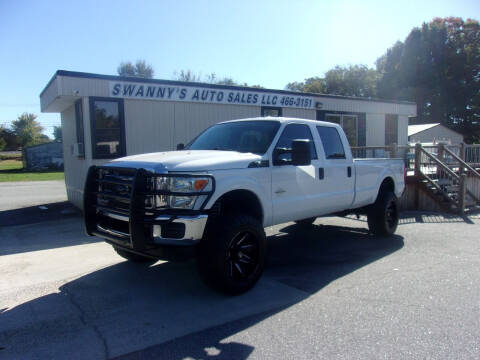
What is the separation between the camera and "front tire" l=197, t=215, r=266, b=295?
412cm

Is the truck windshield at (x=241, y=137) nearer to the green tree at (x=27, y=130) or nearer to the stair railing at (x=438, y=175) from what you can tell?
the stair railing at (x=438, y=175)

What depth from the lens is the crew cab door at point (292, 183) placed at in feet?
16.3

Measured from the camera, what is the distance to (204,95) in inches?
457

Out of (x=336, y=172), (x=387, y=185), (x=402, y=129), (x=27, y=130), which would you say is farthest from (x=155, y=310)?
(x=27, y=130)

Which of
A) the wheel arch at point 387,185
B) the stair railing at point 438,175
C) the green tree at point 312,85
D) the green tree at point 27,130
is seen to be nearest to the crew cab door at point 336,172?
the wheel arch at point 387,185

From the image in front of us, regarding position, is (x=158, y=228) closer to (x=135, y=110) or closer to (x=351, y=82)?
(x=135, y=110)

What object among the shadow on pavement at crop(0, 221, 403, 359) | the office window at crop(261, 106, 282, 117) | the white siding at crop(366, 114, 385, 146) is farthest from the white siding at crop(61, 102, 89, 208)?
the white siding at crop(366, 114, 385, 146)

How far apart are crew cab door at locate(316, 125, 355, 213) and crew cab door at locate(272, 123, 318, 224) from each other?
285 mm

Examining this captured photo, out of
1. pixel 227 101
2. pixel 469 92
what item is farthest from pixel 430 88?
pixel 227 101

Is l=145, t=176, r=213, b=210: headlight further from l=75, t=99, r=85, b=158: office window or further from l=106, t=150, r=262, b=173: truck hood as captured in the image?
l=75, t=99, r=85, b=158: office window

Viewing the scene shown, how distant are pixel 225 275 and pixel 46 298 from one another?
82.3 inches

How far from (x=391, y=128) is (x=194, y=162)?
15583 mm

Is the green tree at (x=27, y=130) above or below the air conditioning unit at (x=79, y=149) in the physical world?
above

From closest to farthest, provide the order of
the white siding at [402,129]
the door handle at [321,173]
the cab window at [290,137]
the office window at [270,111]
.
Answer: the cab window at [290,137] < the door handle at [321,173] < the office window at [270,111] < the white siding at [402,129]
